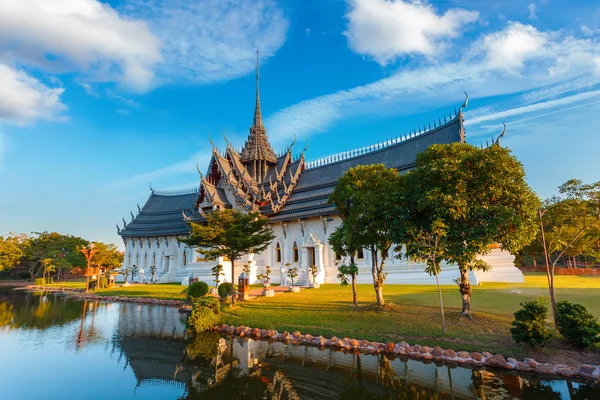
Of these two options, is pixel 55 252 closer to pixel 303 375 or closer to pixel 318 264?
pixel 318 264

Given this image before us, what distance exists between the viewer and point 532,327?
8273mm

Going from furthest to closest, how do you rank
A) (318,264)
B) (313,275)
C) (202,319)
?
(318,264) < (313,275) < (202,319)

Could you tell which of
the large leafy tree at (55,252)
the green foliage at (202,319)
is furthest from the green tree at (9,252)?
the green foliage at (202,319)

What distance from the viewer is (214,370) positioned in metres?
8.52

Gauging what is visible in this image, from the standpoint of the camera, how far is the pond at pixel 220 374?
6.95 meters

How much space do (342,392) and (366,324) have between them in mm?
4699

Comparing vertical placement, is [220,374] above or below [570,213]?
below

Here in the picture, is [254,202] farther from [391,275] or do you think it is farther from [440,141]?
[440,141]

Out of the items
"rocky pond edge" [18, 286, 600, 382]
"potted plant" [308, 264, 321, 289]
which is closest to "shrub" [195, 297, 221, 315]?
"rocky pond edge" [18, 286, 600, 382]

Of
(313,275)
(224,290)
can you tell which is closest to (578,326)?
(224,290)

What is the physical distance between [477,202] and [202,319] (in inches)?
426

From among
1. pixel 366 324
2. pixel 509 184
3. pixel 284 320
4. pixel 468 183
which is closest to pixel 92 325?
pixel 284 320

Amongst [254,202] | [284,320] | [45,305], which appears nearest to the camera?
[284,320]

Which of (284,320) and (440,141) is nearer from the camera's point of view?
(284,320)
